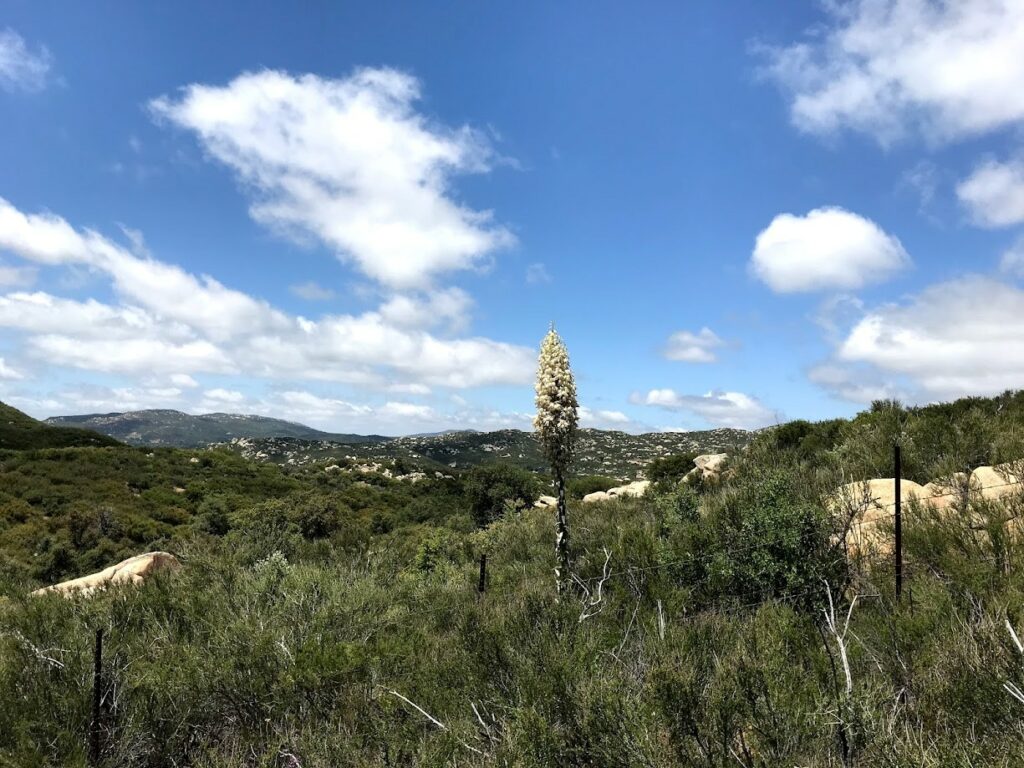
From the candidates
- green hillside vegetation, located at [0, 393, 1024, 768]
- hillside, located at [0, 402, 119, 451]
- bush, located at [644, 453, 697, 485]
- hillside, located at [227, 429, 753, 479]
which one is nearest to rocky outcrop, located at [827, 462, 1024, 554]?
green hillside vegetation, located at [0, 393, 1024, 768]

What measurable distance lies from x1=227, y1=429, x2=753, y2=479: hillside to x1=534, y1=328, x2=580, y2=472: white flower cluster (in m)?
46.3

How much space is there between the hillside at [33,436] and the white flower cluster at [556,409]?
60390 millimetres

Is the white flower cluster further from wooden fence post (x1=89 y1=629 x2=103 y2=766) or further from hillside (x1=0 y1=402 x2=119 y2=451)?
hillside (x1=0 y1=402 x2=119 y2=451)

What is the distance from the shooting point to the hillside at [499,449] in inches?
2781

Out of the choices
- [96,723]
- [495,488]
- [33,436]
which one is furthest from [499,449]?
[96,723]

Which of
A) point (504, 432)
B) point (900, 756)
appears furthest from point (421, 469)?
point (504, 432)

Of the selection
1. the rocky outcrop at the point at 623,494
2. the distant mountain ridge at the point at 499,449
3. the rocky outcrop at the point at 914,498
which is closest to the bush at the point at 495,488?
the rocky outcrop at the point at 623,494

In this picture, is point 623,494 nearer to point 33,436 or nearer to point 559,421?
point 559,421

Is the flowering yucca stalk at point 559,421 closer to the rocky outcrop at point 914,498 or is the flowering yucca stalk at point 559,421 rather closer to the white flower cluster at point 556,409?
the white flower cluster at point 556,409

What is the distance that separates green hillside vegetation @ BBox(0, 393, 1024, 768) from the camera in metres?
3.26

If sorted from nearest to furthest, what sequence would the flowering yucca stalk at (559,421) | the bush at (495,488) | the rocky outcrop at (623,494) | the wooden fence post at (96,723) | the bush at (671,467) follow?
the wooden fence post at (96,723), the flowering yucca stalk at (559,421), the rocky outcrop at (623,494), the bush at (671,467), the bush at (495,488)

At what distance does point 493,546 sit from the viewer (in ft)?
41.8

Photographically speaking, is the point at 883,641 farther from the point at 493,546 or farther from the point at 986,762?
the point at 493,546

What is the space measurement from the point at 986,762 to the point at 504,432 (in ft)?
508
